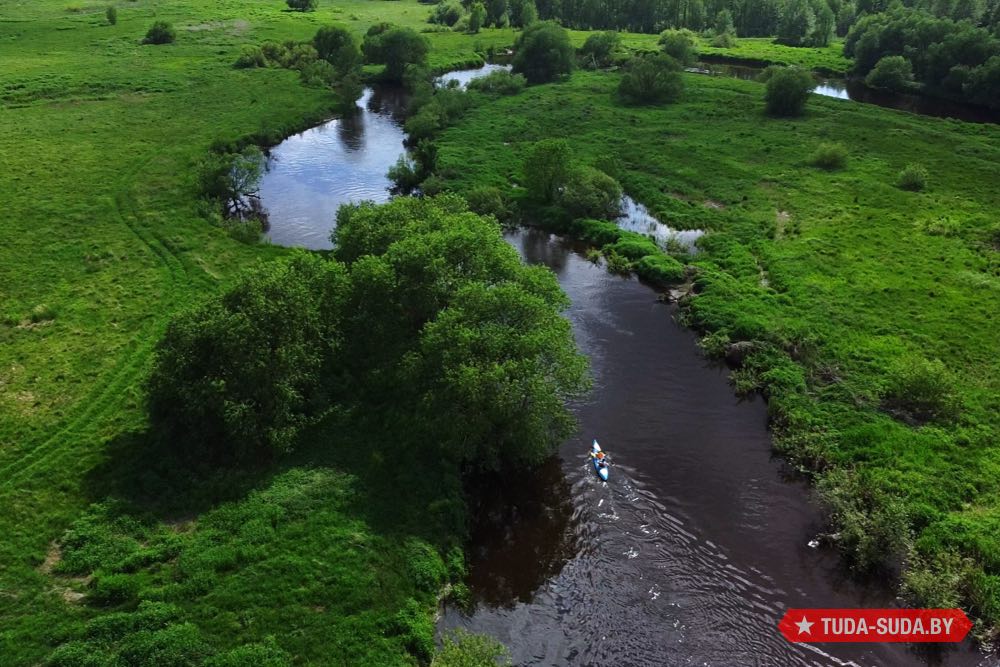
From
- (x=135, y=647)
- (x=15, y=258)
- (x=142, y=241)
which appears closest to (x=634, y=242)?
(x=142, y=241)

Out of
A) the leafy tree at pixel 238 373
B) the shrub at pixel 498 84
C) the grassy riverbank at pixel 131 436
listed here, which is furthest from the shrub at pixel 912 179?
the leafy tree at pixel 238 373

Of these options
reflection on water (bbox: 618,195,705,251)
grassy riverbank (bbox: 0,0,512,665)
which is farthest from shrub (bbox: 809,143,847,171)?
grassy riverbank (bbox: 0,0,512,665)

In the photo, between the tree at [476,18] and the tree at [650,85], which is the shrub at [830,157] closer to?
the tree at [650,85]

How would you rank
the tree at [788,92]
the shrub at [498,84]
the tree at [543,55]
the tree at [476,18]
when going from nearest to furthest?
1. the tree at [788,92]
2. the shrub at [498,84]
3. the tree at [543,55]
4. the tree at [476,18]

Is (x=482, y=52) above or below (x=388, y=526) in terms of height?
above

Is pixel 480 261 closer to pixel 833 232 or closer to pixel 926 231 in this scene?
pixel 833 232

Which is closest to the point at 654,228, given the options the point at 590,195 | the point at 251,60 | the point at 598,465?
the point at 590,195

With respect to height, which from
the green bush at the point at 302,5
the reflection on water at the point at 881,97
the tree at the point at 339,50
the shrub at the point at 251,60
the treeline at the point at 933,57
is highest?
the treeline at the point at 933,57

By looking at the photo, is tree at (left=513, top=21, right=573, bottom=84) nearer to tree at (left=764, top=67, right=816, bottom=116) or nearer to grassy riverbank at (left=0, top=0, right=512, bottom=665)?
tree at (left=764, top=67, right=816, bottom=116)
